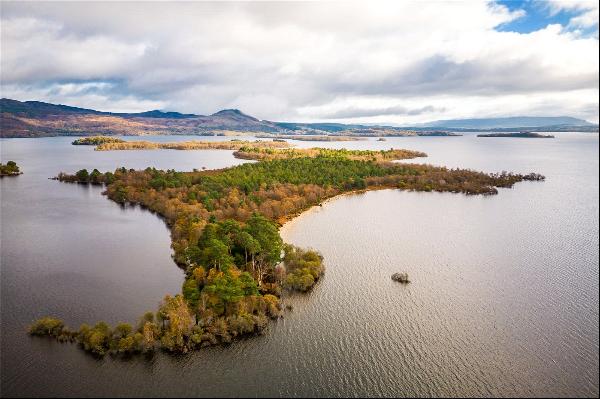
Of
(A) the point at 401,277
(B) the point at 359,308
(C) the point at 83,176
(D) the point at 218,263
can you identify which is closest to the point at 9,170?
(C) the point at 83,176

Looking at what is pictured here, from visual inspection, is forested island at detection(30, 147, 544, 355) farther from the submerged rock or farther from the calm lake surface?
the submerged rock

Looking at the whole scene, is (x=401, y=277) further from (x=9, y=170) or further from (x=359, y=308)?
(x=9, y=170)

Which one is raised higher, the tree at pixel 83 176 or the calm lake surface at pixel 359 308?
the tree at pixel 83 176

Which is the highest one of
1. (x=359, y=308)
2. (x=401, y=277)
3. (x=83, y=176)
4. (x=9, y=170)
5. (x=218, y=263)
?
(x=9, y=170)

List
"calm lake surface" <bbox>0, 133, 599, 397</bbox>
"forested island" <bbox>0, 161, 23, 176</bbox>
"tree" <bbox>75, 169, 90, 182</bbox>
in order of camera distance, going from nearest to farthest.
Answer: "calm lake surface" <bbox>0, 133, 599, 397</bbox> < "tree" <bbox>75, 169, 90, 182</bbox> < "forested island" <bbox>0, 161, 23, 176</bbox>

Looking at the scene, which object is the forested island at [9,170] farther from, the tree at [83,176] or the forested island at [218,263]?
the forested island at [218,263]

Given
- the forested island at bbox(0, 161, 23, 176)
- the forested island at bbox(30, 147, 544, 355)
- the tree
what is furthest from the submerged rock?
the forested island at bbox(0, 161, 23, 176)

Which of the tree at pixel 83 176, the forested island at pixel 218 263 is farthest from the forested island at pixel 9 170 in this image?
the forested island at pixel 218 263

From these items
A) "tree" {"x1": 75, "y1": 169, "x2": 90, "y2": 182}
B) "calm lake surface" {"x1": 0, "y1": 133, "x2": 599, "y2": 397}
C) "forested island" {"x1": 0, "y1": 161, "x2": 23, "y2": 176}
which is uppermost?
"forested island" {"x1": 0, "y1": 161, "x2": 23, "y2": 176}
